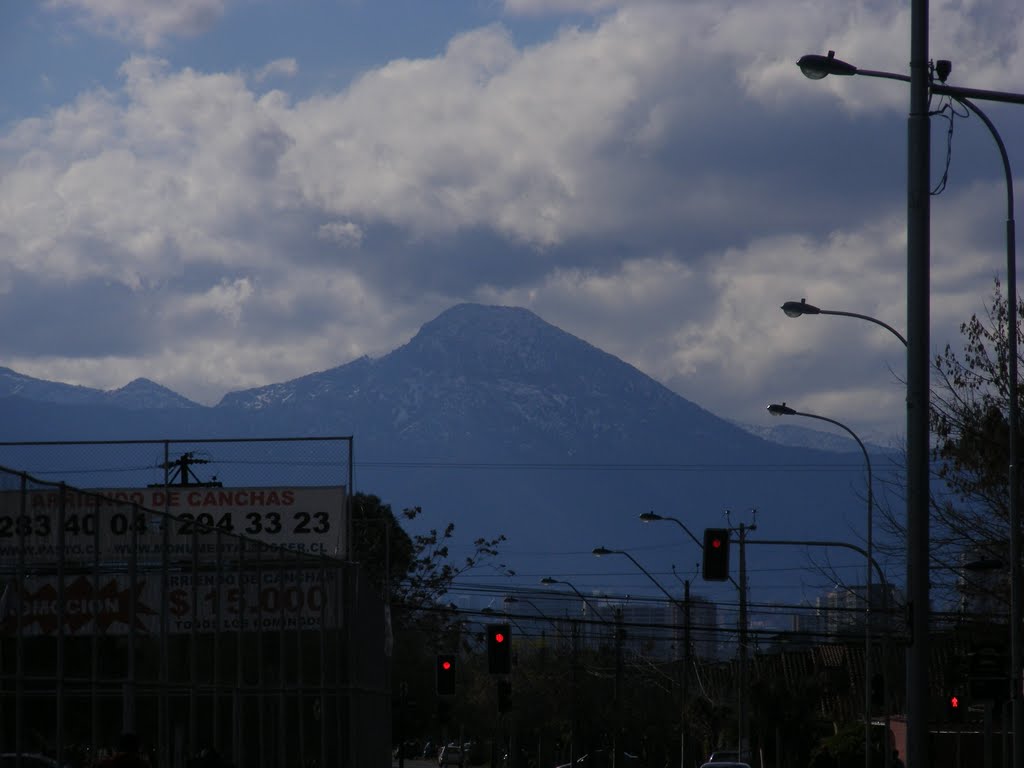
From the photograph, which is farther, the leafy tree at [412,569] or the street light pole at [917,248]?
the leafy tree at [412,569]

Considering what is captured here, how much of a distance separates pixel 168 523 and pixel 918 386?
25.0ft

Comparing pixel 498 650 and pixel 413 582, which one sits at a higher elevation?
pixel 413 582

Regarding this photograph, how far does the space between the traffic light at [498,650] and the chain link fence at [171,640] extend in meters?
12.5

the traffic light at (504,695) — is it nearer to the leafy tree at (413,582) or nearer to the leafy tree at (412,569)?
the leafy tree at (413,582)

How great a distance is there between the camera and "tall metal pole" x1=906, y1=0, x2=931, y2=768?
16.8 meters

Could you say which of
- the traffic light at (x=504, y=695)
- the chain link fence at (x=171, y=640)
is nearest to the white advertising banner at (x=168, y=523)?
the chain link fence at (x=171, y=640)

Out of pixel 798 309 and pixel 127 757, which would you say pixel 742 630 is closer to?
pixel 798 309

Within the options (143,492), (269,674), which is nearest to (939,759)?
(143,492)

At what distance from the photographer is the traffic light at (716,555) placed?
127 ft

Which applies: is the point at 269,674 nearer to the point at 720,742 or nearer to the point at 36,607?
the point at 36,607

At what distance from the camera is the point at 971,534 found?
30.1m

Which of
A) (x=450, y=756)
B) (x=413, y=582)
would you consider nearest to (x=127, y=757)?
(x=413, y=582)

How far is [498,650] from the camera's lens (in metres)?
44.3

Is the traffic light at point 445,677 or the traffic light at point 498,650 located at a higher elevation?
the traffic light at point 498,650
